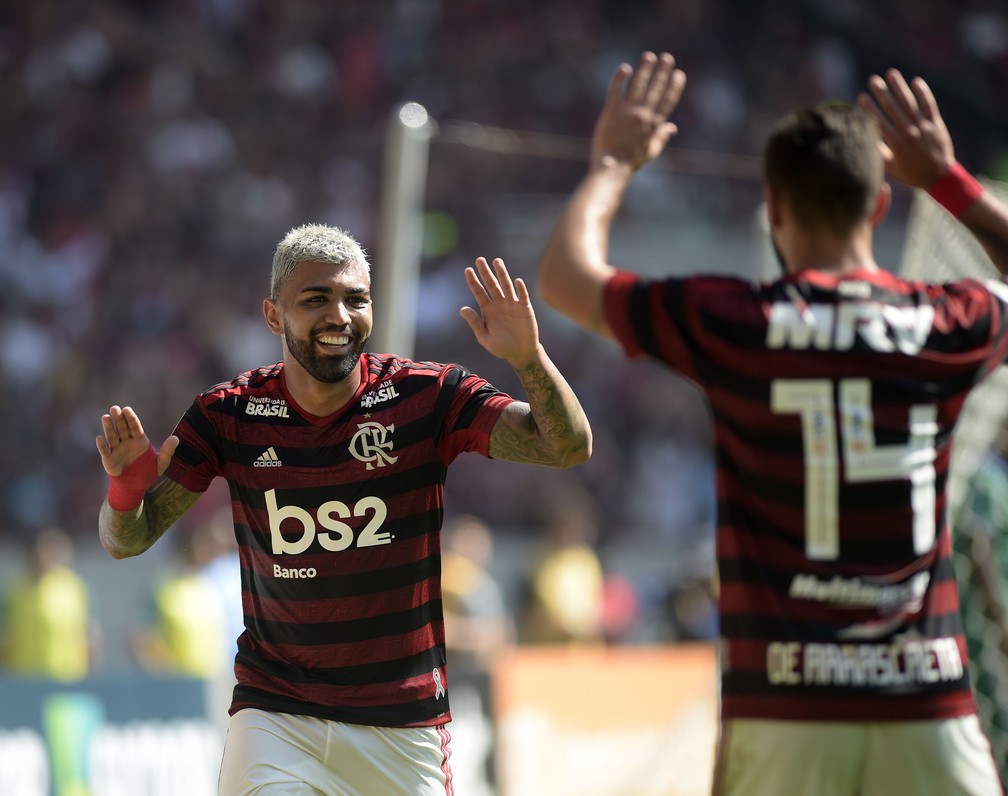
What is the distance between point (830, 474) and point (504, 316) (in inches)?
50.1

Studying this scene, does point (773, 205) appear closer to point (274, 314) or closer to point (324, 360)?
point (324, 360)

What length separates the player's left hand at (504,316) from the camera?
425 centimetres

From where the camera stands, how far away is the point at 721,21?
20.8m

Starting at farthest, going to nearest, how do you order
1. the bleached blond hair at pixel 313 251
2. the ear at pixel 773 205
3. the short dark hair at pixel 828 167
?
the bleached blond hair at pixel 313 251, the ear at pixel 773 205, the short dark hair at pixel 828 167

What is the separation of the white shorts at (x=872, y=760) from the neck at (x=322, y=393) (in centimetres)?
207

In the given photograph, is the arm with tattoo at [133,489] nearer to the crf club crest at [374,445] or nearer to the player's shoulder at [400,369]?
the crf club crest at [374,445]

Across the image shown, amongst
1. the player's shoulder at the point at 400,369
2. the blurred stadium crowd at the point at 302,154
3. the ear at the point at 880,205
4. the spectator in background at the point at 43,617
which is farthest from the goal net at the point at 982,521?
the blurred stadium crowd at the point at 302,154

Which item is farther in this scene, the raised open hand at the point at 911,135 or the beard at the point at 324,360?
the beard at the point at 324,360

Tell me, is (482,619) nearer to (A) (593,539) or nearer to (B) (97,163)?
(A) (593,539)

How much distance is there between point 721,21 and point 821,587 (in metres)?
18.5

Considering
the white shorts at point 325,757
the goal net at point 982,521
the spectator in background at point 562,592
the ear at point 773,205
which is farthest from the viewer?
the spectator in background at point 562,592

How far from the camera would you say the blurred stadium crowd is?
Answer: 1669cm

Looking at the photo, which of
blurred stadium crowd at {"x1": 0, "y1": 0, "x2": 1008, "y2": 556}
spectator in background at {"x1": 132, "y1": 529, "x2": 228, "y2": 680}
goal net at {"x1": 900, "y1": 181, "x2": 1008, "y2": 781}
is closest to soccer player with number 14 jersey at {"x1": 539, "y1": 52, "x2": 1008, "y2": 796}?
goal net at {"x1": 900, "y1": 181, "x2": 1008, "y2": 781}

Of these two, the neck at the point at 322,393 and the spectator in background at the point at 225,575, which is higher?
the neck at the point at 322,393
